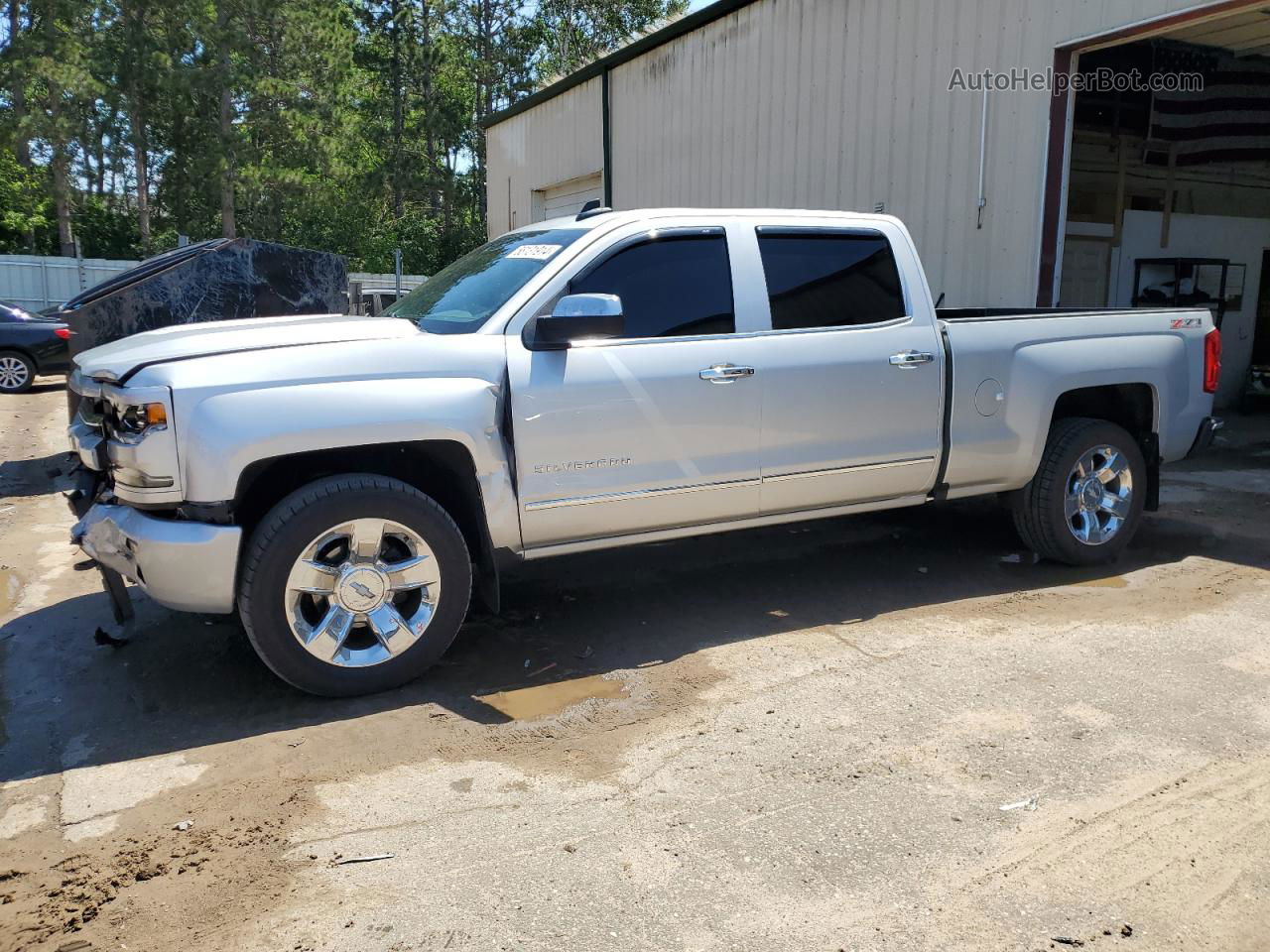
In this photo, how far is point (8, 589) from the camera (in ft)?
18.5

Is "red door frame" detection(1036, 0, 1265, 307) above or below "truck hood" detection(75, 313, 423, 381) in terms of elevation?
above

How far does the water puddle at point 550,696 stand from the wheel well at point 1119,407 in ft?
11.0

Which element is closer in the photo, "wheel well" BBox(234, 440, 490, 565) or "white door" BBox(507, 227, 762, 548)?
"wheel well" BBox(234, 440, 490, 565)

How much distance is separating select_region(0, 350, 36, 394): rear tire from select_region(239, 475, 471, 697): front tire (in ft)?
48.4

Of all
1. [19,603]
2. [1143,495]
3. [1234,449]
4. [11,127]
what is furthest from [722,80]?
[11,127]

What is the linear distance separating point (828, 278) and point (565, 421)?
1.76 metres

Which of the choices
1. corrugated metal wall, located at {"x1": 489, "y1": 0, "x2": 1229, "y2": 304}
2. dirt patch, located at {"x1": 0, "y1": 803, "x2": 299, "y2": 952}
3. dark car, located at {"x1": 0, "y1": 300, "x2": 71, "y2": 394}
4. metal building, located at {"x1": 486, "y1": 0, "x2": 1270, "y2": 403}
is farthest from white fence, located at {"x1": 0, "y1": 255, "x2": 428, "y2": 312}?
dirt patch, located at {"x1": 0, "y1": 803, "x2": 299, "y2": 952}

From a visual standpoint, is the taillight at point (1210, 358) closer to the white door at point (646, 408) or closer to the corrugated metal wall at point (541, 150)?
the white door at point (646, 408)

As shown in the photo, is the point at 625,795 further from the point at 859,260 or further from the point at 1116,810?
the point at 859,260

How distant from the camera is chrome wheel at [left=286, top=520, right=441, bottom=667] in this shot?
12.9 ft

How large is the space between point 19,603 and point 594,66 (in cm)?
1165

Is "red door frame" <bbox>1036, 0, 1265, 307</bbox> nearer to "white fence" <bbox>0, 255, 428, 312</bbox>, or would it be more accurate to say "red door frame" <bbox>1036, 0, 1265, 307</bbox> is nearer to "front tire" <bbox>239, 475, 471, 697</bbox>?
"front tire" <bbox>239, 475, 471, 697</bbox>

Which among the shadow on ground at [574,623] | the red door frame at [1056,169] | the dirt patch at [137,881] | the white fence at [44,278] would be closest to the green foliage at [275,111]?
the white fence at [44,278]

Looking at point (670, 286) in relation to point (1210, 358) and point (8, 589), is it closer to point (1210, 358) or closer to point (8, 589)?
point (1210, 358)
